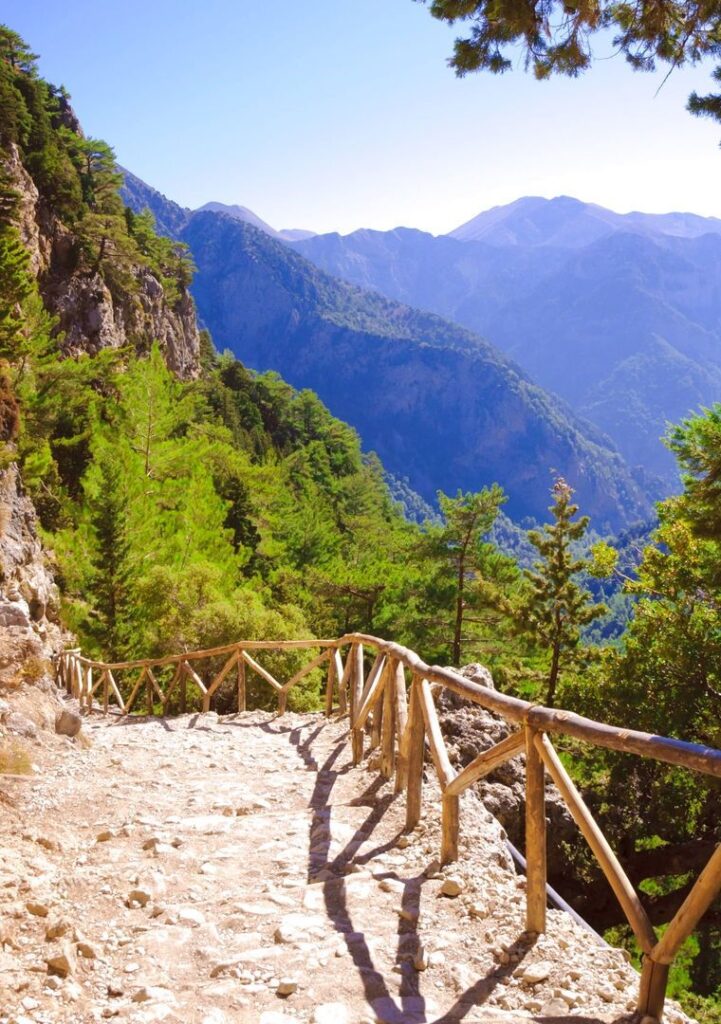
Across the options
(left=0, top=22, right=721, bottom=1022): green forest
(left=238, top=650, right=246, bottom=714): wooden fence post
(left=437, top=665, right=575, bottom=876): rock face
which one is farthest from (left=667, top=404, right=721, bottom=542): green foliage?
(left=238, top=650, right=246, bottom=714): wooden fence post

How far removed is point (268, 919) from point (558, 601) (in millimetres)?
16774

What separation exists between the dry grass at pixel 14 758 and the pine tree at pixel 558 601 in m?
15.2

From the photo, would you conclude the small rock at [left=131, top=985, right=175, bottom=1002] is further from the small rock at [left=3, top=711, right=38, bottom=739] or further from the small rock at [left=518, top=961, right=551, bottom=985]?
the small rock at [left=3, top=711, right=38, bottom=739]

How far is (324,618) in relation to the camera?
25.2m

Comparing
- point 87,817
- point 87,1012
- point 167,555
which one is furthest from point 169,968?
point 167,555

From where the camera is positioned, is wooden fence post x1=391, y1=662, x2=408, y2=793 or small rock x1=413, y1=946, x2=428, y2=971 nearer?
small rock x1=413, y1=946, x2=428, y2=971

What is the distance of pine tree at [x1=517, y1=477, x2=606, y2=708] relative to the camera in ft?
61.2

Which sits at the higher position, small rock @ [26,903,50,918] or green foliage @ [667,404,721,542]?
green foliage @ [667,404,721,542]

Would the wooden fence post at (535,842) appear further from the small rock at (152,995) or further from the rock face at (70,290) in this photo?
the rock face at (70,290)

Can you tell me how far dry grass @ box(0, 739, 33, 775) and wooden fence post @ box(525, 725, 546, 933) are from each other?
3821 millimetres

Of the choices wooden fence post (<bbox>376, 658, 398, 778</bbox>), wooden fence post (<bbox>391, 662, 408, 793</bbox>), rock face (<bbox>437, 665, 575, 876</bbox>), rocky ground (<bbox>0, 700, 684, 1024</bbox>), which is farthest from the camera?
rock face (<bbox>437, 665, 575, 876</bbox>)

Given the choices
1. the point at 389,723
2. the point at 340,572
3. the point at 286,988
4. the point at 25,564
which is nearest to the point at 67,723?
the point at 389,723

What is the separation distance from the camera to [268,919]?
10.4 feet

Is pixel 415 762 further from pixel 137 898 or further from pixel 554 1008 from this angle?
pixel 554 1008
